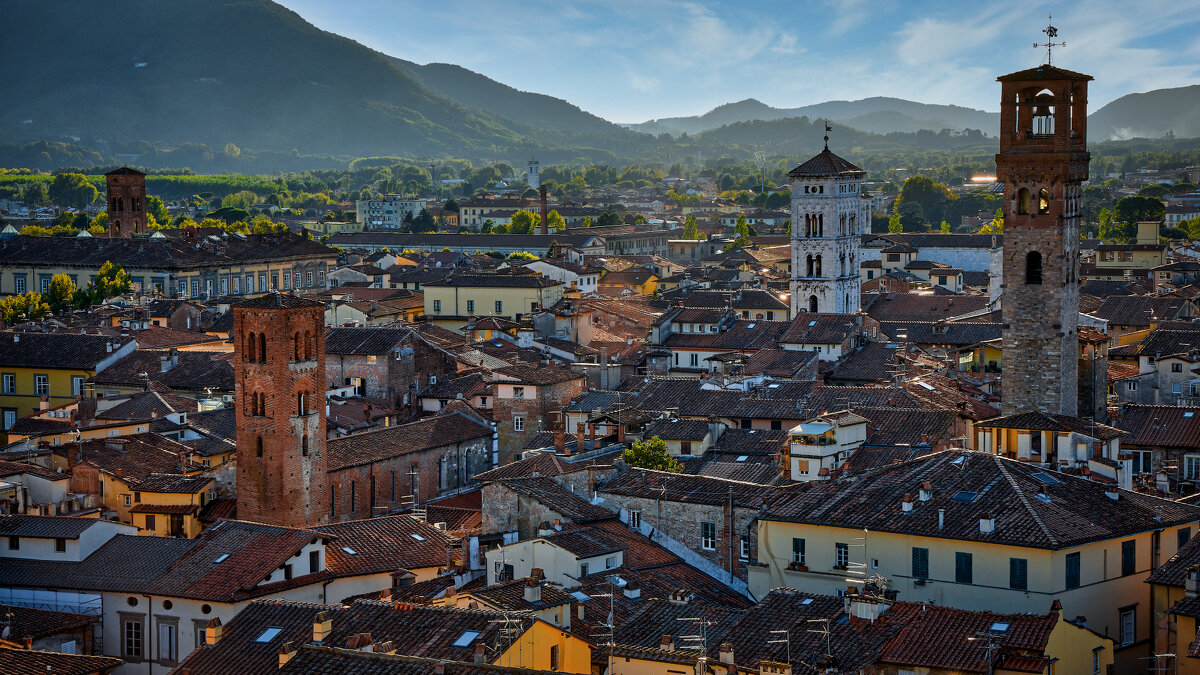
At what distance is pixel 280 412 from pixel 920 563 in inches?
726

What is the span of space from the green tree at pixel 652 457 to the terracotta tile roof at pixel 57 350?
2595 centimetres

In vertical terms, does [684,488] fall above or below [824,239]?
below

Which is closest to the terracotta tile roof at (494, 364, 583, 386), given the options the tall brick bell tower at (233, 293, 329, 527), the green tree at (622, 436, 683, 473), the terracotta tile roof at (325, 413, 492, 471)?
the terracotta tile roof at (325, 413, 492, 471)

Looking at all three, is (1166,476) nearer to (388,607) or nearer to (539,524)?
(539,524)

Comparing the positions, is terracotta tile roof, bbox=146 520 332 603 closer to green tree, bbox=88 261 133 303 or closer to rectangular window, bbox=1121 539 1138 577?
rectangular window, bbox=1121 539 1138 577

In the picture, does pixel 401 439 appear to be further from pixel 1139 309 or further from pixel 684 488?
pixel 1139 309

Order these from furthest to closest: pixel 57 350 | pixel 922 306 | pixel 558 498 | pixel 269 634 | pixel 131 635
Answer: pixel 922 306 < pixel 57 350 < pixel 558 498 < pixel 131 635 < pixel 269 634

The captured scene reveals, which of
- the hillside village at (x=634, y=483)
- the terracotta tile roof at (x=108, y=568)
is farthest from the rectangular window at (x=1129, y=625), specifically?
the terracotta tile roof at (x=108, y=568)

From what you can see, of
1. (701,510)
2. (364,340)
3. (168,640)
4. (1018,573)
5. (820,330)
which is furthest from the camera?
(820,330)

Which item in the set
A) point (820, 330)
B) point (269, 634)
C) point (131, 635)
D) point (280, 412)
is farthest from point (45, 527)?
point (820, 330)

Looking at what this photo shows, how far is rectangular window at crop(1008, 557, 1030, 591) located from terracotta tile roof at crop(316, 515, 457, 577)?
1175cm

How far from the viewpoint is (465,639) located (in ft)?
86.1

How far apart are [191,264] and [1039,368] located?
7192 centimetres

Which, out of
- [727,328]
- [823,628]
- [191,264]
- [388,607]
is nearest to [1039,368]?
[823,628]
